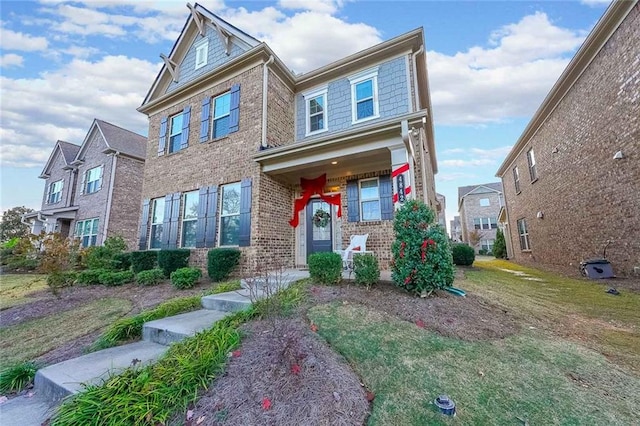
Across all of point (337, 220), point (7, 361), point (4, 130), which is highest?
point (4, 130)

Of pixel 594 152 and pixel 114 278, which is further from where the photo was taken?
pixel 594 152

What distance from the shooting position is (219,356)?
2.24m

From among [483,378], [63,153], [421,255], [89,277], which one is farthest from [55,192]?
[483,378]

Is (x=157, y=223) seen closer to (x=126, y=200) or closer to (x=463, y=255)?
(x=126, y=200)

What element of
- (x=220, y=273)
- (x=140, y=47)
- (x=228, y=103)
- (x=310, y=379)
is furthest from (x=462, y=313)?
(x=140, y=47)

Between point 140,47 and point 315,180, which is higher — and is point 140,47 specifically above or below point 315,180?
above

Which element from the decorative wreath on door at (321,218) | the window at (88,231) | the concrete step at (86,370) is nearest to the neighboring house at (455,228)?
the decorative wreath on door at (321,218)

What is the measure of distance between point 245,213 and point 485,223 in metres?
30.7

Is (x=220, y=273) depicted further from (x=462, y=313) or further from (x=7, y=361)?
(x=462, y=313)

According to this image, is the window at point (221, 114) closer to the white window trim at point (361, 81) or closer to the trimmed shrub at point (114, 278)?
the white window trim at point (361, 81)

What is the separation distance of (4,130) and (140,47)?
519 inches

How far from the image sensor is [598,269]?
721 centimetres

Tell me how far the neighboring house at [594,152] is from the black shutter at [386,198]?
Result: 569 centimetres

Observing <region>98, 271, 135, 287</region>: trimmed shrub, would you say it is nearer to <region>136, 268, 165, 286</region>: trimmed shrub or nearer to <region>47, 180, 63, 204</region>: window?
<region>136, 268, 165, 286</region>: trimmed shrub
